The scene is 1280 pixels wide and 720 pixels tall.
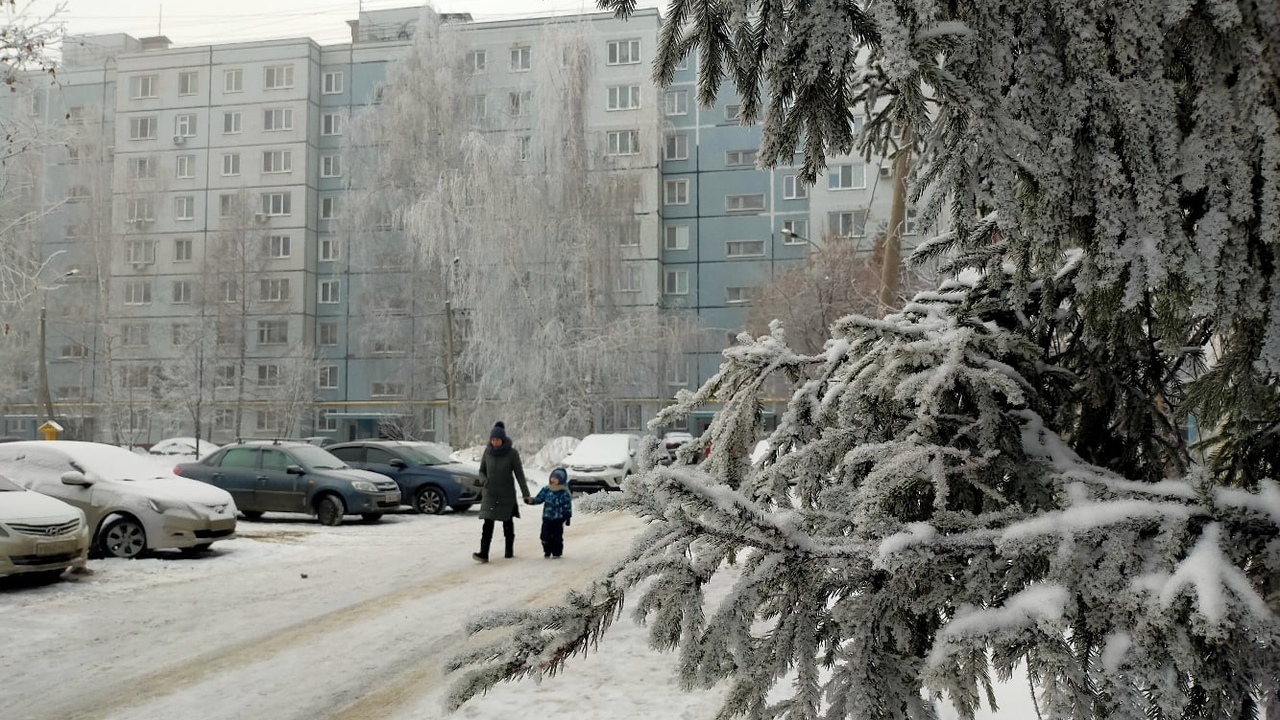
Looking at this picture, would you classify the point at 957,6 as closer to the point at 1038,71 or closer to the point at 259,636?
the point at 1038,71

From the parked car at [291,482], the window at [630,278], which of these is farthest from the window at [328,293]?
the parked car at [291,482]

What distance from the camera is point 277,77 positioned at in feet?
172

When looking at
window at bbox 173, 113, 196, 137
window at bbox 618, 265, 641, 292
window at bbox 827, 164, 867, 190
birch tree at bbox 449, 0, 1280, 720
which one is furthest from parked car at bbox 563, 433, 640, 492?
window at bbox 173, 113, 196, 137

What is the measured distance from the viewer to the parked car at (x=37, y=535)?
31.8 feet

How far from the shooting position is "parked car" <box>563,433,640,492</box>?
24391 mm

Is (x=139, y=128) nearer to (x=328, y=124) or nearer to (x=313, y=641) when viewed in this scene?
(x=328, y=124)

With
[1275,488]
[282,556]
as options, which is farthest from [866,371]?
[282,556]

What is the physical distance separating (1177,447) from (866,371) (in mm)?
1040

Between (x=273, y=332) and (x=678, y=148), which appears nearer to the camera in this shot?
(x=273, y=332)

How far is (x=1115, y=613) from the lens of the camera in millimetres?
2033

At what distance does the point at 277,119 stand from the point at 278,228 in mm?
5912

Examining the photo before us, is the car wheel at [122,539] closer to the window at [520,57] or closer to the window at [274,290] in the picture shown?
the window at [274,290]

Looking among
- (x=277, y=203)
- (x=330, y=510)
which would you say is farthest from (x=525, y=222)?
(x=277, y=203)

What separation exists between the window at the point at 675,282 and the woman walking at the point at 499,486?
124 feet
